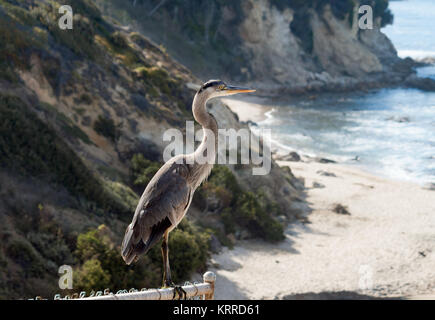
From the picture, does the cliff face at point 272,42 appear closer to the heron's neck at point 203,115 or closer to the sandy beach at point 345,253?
the sandy beach at point 345,253

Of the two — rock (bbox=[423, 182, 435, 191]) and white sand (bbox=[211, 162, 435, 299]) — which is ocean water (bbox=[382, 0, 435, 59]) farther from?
white sand (bbox=[211, 162, 435, 299])

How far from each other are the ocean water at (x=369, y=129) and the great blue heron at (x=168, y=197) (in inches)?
1148

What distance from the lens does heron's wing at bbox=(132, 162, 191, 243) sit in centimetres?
587

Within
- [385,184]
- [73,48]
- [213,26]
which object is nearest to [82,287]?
[73,48]

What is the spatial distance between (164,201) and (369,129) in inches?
1683

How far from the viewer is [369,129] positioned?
4600 cm

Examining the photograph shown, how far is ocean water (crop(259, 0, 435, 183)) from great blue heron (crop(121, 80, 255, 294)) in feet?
95.6

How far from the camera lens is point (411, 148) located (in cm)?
3894

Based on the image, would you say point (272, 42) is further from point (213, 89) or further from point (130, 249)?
point (130, 249)

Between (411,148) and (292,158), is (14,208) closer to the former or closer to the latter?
(292,158)

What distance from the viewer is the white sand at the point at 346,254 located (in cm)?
1636

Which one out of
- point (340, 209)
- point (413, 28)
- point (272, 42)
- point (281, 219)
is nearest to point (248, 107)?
point (272, 42)

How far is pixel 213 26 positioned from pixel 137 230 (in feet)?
200

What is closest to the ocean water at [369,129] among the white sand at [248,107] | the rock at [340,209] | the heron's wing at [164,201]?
the white sand at [248,107]
